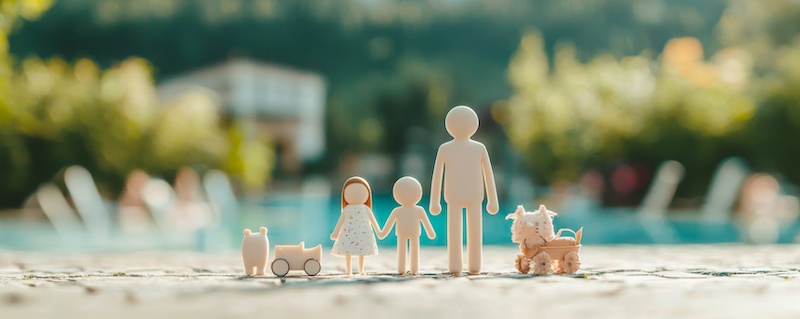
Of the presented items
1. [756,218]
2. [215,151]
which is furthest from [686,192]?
[215,151]

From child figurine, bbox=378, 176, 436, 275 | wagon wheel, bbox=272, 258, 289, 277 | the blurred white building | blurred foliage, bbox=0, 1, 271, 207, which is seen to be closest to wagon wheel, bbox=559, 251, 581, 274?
child figurine, bbox=378, 176, 436, 275

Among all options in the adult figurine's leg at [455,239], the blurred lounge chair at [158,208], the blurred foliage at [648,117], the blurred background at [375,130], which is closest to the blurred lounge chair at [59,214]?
the blurred background at [375,130]

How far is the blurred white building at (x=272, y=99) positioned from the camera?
39719mm

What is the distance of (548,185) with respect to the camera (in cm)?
2308

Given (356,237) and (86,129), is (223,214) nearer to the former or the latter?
(86,129)

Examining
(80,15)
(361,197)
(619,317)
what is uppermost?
(80,15)

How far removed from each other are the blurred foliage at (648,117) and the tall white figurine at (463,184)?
14.7 m

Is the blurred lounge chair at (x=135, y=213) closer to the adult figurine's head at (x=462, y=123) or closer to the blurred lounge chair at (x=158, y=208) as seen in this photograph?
the blurred lounge chair at (x=158, y=208)

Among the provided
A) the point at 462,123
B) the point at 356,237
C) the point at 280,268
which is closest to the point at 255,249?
the point at 280,268

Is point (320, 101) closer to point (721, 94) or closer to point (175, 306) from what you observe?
point (721, 94)

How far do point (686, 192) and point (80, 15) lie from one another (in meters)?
39.5

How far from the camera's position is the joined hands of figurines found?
5512 mm

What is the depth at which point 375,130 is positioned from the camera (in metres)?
47.2

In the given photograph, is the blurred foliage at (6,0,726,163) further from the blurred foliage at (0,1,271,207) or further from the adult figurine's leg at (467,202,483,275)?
the adult figurine's leg at (467,202,483,275)
